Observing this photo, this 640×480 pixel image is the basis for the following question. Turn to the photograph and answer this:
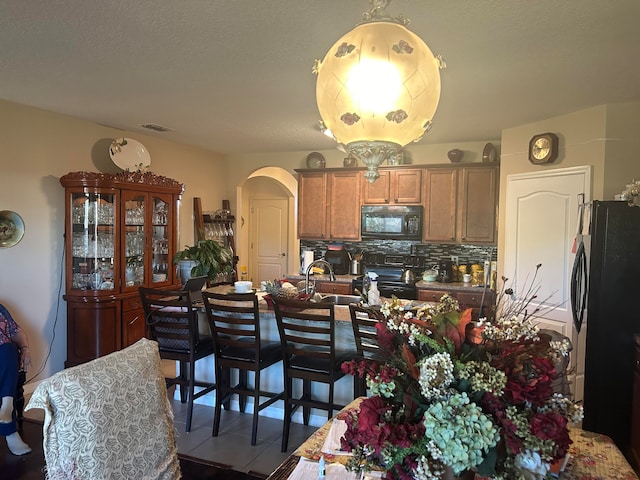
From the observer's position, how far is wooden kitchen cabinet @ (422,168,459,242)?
5.19m

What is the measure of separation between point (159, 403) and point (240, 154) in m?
5.35

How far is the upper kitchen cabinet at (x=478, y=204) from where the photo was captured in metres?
5.00

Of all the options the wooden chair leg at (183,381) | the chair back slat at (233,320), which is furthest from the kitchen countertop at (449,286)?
the wooden chair leg at (183,381)

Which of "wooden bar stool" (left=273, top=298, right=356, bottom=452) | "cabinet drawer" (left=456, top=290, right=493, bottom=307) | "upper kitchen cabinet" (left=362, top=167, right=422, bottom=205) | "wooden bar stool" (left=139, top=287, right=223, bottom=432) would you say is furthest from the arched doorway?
"wooden bar stool" (left=273, top=298, right=356, bottom=452)

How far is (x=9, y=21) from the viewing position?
7.60ft

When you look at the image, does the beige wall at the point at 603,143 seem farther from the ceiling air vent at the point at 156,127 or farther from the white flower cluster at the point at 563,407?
the ceiling air vent at the point at 156,127

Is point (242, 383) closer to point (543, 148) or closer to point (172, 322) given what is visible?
point (172, 322)

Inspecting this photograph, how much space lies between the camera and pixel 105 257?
4.45m

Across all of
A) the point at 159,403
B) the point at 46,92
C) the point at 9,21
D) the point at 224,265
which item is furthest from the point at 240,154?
the point at 159,403

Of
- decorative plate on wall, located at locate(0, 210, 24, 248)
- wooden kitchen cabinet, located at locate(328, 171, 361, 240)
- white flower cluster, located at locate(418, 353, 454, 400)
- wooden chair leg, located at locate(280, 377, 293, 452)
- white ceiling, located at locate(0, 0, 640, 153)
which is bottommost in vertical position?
wooden chair leg, located at locate(280, 377, 293, 452)

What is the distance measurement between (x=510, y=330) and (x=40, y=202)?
4.33 meters

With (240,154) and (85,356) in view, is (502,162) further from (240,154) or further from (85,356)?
(85,356)

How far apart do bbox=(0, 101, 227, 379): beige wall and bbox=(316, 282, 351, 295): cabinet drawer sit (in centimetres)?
274

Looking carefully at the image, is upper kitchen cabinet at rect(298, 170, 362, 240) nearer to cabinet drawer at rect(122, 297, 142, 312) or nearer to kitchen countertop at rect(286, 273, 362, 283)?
kitchen countertop at rect(286, 273, 362, 283)
